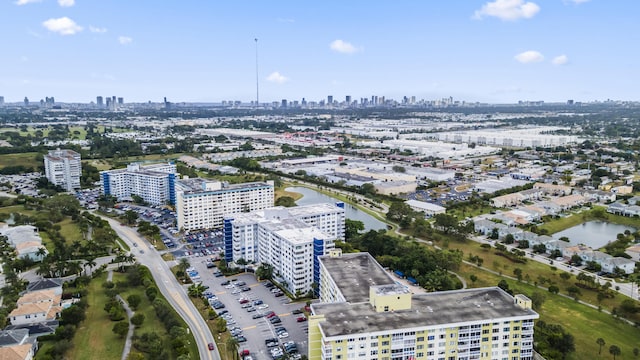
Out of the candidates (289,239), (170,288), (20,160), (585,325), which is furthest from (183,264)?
(20,160)

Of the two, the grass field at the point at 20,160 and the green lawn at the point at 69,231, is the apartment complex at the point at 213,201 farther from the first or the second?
the grass field at the point at 20,160

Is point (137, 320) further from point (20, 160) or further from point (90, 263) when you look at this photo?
→ point (20, 160)

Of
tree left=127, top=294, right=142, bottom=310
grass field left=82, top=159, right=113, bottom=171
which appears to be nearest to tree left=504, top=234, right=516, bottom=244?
tree left=127, top=294, right=142, bottom=310

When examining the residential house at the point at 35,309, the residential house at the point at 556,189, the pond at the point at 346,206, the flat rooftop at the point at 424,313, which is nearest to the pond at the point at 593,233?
the residential house at the point at 556,189

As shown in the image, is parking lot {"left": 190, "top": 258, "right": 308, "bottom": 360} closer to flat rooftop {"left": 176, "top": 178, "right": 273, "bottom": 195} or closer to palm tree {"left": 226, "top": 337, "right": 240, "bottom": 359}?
palm tree {"left": 226, "top": 337, "right": 240, "bottom": 359}

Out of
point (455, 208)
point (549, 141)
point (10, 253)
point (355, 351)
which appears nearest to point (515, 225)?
point (455, 208)

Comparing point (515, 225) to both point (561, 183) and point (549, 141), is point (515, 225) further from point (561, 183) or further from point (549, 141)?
point (549, 141)
